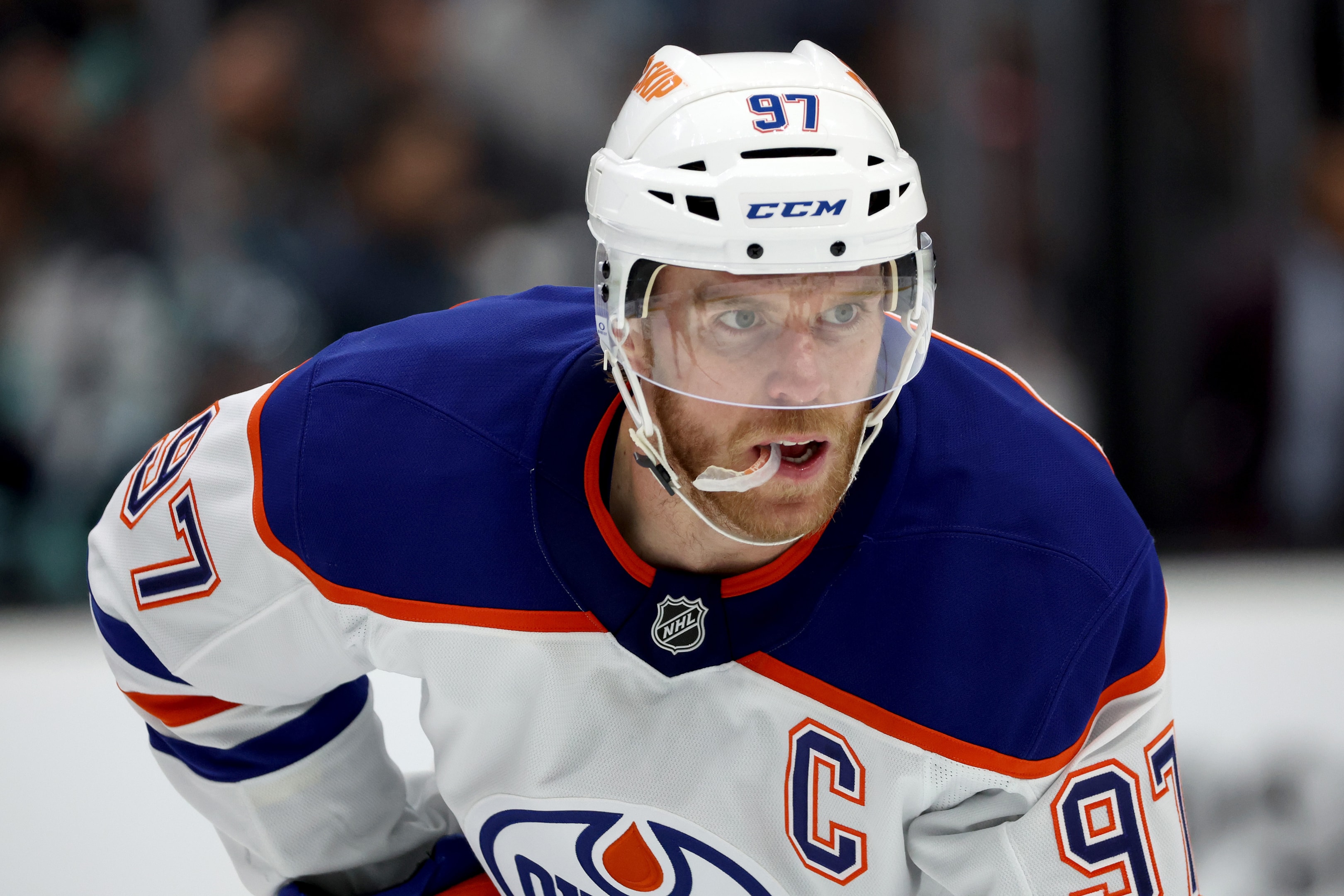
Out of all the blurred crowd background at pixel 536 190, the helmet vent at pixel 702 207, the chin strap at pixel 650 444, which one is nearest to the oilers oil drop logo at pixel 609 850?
the chin strap at pixel 650 444

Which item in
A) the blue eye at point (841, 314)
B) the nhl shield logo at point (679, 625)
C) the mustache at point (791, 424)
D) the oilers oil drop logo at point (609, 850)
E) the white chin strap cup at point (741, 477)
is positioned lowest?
the oilers oil drop logo at point (609, 850)

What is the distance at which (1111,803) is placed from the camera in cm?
136

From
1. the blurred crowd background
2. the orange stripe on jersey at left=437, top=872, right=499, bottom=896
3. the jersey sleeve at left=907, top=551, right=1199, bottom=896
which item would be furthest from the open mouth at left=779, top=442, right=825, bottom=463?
the blurred crowd background

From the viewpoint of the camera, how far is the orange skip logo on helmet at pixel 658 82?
134 centimetres

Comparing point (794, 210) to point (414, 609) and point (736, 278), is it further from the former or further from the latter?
point (414, 609)

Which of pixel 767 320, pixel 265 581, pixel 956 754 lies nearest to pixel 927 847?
pixel 956 754

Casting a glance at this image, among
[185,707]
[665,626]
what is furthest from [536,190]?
[665,626]

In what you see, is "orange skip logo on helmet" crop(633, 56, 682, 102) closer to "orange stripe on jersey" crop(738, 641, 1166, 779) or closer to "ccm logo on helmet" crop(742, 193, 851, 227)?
"ccm logo on helmet" crop(742, 193, 851, 227)

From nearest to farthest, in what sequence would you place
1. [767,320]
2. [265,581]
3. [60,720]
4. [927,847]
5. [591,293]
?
[767,320] < [927,847] < [265,581] < [591,293] < [60,720]

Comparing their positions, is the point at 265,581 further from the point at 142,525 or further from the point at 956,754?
the point at 956,754

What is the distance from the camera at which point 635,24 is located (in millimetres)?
3705

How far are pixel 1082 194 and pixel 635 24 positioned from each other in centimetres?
137

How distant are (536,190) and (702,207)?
101 inches

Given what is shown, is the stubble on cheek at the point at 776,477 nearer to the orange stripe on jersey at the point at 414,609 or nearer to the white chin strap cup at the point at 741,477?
the white chin strap cup at the point at 741,477
